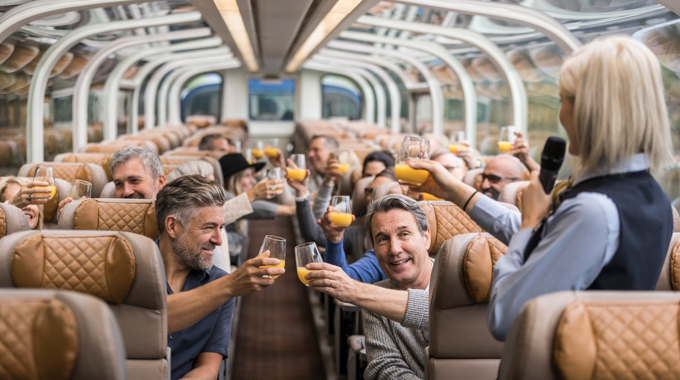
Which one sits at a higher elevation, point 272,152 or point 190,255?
point 272,152

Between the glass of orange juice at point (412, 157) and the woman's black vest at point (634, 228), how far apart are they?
0.71 m

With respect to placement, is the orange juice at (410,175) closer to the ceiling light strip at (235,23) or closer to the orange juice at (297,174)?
the orange juice at (297,174)

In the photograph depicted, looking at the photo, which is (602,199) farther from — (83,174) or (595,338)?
(83,174)

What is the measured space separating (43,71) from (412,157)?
6548 mm

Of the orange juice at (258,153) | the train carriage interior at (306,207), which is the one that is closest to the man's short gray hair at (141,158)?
the train carriage interior at (306,207)

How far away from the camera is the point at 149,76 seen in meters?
15.5

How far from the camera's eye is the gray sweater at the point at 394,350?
7.28ft

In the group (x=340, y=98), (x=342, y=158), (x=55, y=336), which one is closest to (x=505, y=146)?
(x=342, y=158)

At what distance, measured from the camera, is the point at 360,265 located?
272 centimetres

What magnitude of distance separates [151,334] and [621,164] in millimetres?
1424

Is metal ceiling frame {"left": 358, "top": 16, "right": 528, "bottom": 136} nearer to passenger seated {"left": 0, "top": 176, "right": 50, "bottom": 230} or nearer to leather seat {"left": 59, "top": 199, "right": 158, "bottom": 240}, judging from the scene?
passenger seated {"left": 0, "top": 176, "right": 50, "bottom": 230}

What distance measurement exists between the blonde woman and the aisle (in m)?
3.18

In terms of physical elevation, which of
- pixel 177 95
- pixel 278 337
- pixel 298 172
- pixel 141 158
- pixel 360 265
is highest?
pixel 177 95

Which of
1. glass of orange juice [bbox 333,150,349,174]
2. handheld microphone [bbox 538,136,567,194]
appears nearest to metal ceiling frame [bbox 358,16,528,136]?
glass of orange juice [bbox 333,150,349,174]
